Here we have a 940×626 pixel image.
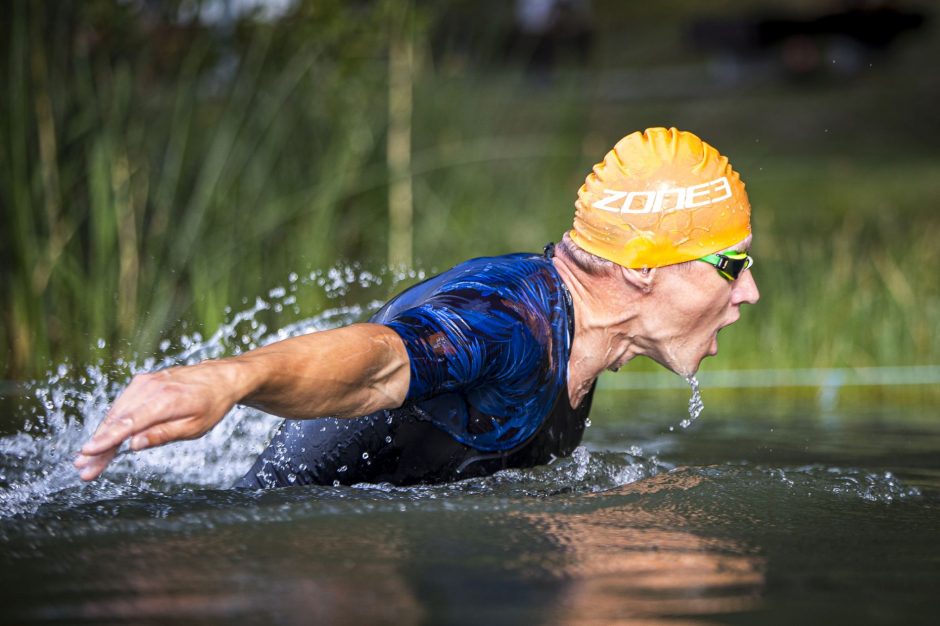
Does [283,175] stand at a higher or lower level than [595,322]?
higher

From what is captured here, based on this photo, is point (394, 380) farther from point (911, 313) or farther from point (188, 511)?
point (911, 313)

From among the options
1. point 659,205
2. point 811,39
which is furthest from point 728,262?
point 811,39

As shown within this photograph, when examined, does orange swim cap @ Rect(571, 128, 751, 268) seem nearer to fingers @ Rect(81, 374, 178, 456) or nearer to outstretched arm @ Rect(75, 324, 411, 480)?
outstretched arm @ Rect(75, 324, 411, 480)

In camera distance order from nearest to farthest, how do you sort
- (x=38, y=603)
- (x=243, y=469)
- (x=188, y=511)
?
(x=38, y=603) < (x=188, y=511) < (x=243, y=469)

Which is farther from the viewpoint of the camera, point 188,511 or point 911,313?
point 911,313

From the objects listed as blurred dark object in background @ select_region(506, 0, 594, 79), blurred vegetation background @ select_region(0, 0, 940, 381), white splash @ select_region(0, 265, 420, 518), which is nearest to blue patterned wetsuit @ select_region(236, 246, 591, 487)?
white splash @ select_region(0, 265, 420, 518)

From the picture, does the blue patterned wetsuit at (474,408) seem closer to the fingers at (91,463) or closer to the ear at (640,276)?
the ear at (640,276)

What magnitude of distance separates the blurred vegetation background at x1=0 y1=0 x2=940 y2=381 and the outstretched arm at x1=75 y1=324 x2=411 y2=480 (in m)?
3.47

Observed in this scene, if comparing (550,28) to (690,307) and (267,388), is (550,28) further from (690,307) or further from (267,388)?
(267,388)

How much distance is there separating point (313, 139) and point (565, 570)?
15.2ft

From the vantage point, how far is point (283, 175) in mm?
6711

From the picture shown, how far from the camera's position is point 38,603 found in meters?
2.35

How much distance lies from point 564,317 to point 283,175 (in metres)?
3.59

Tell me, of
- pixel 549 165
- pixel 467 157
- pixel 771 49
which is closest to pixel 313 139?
pixel 467 157
